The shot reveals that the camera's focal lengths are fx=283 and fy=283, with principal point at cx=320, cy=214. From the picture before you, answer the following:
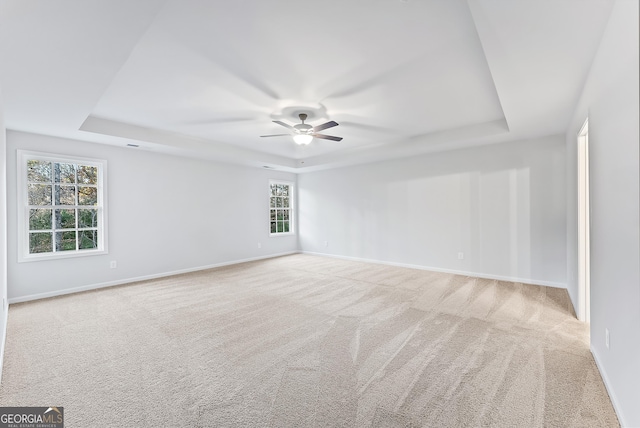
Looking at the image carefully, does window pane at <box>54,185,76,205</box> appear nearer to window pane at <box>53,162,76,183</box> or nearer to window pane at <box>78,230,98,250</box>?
window pane at <box>53,162,76,183</box>

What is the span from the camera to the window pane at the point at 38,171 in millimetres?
4234

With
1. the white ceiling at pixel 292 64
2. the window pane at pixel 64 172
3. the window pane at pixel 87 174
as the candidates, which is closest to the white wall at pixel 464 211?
the white ceiling at pixel 292 64

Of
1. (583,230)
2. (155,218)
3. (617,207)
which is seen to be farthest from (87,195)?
(583,230)

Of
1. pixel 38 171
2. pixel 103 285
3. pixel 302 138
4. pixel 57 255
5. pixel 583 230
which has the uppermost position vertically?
pixel 302 138

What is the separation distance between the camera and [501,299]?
3.95m

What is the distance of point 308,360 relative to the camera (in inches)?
94.3

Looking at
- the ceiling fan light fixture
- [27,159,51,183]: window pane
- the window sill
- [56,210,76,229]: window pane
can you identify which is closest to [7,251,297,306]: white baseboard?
the window sill

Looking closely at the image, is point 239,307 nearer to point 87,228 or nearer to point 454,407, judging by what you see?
point 454,407

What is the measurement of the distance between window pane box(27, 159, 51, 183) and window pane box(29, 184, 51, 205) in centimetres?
9

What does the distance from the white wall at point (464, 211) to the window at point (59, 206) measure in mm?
5011

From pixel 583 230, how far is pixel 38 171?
7.45 metres

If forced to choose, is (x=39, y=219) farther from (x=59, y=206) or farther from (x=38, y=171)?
(x=38, y=171)

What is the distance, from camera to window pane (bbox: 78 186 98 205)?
466 cm

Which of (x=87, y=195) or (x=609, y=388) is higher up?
(x=87, y=195)
